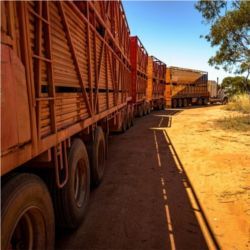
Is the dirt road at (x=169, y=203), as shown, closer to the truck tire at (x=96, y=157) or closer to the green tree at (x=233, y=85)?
the truck tire at (x=96, y=157)

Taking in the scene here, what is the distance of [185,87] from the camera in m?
35.6

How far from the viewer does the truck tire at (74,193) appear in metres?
4.06

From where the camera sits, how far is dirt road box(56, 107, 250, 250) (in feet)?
14.3

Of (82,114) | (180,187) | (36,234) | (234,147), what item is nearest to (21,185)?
(36,234)

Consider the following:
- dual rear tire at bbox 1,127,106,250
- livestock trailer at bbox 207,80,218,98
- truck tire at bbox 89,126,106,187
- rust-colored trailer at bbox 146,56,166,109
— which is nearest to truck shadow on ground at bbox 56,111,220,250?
truck tire at bbox 89,126,106,187

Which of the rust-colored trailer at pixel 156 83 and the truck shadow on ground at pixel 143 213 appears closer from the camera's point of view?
the truck shadow on ground at pixel 143 213

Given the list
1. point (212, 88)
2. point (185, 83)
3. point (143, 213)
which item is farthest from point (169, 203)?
point (212, 88)

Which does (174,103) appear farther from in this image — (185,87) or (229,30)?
(229,30)

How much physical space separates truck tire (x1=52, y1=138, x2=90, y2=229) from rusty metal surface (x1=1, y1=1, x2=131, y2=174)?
37 centimetres

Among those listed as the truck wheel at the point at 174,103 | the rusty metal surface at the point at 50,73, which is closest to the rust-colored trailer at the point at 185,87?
the truck wheel at the point at 174,103

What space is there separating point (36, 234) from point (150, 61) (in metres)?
22.4

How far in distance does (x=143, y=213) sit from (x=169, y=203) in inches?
24.9

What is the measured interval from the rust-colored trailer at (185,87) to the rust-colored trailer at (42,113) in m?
28.1

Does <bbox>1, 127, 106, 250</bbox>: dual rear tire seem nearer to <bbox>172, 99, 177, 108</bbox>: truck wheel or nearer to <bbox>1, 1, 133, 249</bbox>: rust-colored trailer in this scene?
<bbox>1, 1, 133, 249</bbox>: rust-colored trailer
